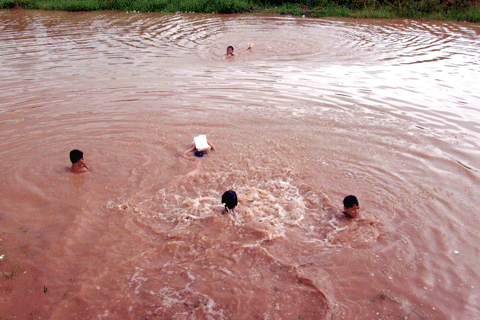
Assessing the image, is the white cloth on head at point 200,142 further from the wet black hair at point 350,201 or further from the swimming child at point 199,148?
the wet black hair at point 350,201

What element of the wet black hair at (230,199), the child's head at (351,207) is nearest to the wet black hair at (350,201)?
the child's head at (351,207)

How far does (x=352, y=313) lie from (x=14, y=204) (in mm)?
4748

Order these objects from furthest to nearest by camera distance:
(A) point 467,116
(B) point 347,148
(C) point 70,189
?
1. (A) point 467,116
2. (B) point 347,148
3. (C) point 70,189

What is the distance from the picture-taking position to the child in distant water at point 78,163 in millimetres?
5637

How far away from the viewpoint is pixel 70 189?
552 centimetres

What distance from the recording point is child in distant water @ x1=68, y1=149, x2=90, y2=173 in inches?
222

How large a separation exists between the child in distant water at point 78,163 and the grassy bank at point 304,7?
1895 cm

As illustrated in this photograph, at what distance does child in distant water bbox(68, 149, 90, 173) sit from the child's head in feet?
13.8

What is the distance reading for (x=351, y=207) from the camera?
15.4 feet

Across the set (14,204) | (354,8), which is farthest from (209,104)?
(354,8)

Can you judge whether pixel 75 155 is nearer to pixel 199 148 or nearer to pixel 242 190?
pixel 199 148

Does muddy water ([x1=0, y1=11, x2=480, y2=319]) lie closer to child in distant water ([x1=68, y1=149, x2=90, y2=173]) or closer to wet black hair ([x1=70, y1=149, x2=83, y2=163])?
child in distant water ([x1=68, y1=149, x2=90, y2=173])

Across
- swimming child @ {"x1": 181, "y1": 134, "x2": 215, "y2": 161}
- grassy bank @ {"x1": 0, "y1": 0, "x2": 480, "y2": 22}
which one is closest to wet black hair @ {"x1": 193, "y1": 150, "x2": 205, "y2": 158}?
swimming child @ {"x1": 181, "y1": 134, "x2": 215, "y2": 161}

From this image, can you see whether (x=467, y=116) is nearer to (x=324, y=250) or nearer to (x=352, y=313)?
(x=324, y=250)
